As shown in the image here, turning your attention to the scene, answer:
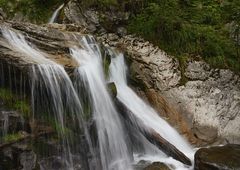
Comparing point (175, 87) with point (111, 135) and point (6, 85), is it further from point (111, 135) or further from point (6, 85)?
point (6, 85)

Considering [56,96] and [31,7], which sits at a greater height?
[31,7]

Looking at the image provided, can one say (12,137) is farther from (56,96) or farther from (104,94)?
(104,94)

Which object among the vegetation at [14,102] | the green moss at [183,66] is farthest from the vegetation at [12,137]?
the green moss at [183,66]

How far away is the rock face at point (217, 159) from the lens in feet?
23.3

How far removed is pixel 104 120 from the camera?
7699 mm

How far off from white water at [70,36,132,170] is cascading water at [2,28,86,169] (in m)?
0.52

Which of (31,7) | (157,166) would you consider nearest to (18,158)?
(157,166)

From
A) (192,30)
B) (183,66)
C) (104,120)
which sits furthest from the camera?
(192,30)

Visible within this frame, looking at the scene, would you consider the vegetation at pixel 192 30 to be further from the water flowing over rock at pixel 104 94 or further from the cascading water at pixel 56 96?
the cascading water at pixel 56 96

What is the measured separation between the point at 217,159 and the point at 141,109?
8.26ft

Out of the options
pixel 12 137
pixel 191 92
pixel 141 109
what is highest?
Result: pixel 12 137

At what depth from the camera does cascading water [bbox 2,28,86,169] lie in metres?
6.64

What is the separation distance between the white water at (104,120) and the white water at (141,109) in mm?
780

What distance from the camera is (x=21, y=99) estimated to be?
648 cm
